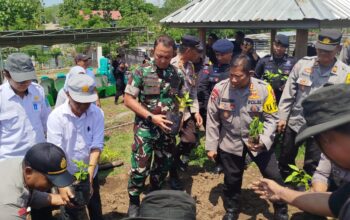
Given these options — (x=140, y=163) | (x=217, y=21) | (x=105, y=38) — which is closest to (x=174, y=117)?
(x=140, y=163)

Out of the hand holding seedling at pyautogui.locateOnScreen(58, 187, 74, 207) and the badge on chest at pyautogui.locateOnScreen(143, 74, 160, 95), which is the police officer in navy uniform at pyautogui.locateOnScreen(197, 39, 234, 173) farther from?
the hand holding seedling at pyautogui.locateOnScreen(58, 187, 74, 207)

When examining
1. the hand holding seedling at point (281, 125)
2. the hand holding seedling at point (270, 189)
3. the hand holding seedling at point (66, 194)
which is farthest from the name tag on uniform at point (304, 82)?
the hand holding seedling at point (66, 194)

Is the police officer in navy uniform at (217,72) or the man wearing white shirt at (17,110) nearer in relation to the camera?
the man wearing white shirt at (17,110)

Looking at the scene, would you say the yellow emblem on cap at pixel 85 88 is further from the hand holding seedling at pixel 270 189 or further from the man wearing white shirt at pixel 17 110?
the hand holding seedling at pixel 270 189

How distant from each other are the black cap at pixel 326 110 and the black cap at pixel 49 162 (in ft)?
5.62

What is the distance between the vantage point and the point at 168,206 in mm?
2111

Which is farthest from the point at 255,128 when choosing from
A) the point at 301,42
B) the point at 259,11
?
the point at 259,11

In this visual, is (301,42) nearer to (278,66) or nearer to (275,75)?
(278,66)

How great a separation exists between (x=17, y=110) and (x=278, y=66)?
14.8 feet

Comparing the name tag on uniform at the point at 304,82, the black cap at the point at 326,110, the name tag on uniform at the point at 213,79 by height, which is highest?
the black cap at the point at 326,110

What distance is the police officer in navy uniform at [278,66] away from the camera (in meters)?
6.38

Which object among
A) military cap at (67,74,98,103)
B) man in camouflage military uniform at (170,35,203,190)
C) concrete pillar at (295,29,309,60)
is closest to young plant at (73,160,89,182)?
military cap at (67,74,98,103)

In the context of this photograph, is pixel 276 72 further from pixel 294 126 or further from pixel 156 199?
pixel 156 199

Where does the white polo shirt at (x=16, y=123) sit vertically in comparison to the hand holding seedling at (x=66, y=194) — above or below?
above
